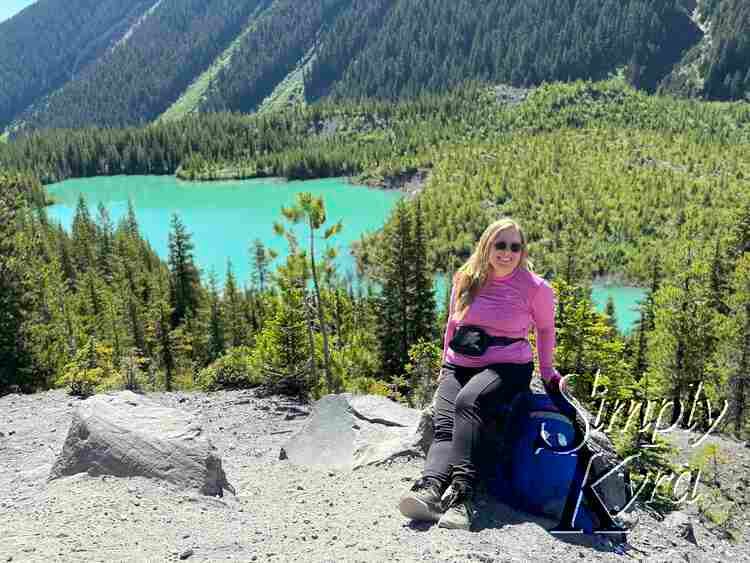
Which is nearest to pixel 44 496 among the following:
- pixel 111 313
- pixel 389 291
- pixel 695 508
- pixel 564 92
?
pixel 695 508

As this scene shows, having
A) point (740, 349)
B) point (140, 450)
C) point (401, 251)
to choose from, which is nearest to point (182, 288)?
point (401, 251)

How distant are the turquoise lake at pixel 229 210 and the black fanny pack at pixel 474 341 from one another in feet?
171

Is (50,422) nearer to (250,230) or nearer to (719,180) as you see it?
(250,230)

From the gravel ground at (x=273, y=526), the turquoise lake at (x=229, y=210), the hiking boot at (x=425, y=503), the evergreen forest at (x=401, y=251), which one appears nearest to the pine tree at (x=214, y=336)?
the evergreen forest at (x=401, y=251)

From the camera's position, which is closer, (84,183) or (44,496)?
(44,496)

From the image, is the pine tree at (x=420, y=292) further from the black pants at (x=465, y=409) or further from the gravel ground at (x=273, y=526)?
the black pants at (x=465, y=409)

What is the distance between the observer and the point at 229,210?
117m

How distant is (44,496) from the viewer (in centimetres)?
778

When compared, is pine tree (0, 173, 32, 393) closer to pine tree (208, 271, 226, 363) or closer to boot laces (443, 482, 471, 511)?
pine tree (208, 271, 226, 363)

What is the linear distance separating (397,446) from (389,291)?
2447 centimetres

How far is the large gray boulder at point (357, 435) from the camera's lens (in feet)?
30.3

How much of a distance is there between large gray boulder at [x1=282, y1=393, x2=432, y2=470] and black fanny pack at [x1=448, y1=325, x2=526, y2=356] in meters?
2.17

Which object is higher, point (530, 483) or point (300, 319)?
point (530, 483)

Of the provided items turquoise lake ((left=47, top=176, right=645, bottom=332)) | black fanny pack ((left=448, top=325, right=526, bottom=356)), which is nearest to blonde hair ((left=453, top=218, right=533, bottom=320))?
black fanny pack ((left=448, top=325, right=526, bottom=356))
